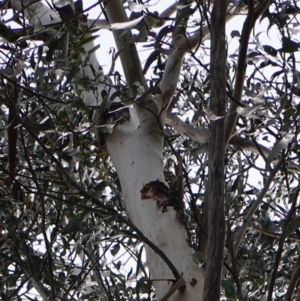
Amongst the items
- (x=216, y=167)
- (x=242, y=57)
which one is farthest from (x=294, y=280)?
(x=242, y=57)

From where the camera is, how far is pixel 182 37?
5.97 feet

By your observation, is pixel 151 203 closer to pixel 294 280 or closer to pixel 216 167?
pixel 294 280

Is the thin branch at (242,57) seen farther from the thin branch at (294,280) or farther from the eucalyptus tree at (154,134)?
the thin branch at (294,280)

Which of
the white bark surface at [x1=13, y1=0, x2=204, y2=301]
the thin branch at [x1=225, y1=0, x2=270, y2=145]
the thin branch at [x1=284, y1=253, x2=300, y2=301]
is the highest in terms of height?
the thin branch at [x1=225, y1=0, x2=270, y2=145]

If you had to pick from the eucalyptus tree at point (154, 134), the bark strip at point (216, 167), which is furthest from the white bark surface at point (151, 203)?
the bark strip at point (216, 167)

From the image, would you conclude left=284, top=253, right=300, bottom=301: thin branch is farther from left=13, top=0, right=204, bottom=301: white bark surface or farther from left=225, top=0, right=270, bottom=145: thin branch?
left=225, top=0, right=270, bottom=145: thin branch

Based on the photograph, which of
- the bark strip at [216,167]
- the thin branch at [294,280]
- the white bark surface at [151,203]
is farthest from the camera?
the white bark surface at [151,203]

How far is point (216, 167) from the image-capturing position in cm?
94

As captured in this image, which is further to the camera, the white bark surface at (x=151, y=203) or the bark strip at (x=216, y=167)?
the white bark surface at (x=151, y=203)

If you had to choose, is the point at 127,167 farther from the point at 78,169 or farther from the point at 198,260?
the point at 78,169

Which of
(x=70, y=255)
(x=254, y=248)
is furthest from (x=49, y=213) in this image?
(x=254, y=248)

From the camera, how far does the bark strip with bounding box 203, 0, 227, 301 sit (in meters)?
0.88

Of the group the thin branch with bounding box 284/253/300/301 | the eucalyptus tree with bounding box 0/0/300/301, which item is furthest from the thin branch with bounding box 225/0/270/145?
the thin branch with bounding box 284/253/300/301

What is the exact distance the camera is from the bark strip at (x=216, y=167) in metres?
0.88
